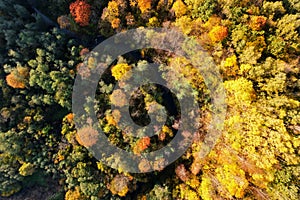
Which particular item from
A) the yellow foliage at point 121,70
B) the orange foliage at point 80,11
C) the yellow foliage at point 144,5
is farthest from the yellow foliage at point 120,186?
the yellow foliage at point 144,5

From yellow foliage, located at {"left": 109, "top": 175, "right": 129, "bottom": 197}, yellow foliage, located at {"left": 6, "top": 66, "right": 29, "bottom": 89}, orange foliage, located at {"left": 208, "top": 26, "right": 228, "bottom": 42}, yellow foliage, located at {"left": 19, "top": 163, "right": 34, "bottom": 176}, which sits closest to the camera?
orange foliage, located at {"left": 208, "top": 26, "right": 228, "bottom": 42}

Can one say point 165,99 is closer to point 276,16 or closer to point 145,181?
point 145,181

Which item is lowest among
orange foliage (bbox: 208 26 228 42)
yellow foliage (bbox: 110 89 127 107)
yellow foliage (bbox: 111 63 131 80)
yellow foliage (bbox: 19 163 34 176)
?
yellow foliage (bbox: 19 163 34 176)

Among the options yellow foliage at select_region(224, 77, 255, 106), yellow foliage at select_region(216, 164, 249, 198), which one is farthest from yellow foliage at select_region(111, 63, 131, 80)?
yellow foliage at select_region(216, 164, 249, 198)

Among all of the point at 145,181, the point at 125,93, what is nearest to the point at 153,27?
the point at 125,93

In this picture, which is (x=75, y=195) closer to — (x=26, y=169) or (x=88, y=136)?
(x=26, y=169)

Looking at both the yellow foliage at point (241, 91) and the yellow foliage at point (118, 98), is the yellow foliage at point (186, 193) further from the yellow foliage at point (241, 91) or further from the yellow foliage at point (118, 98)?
the yellow foliage at point (118, 98)

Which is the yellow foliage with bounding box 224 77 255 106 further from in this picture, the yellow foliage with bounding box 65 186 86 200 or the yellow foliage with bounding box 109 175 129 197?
the yellow foliage with bounding box 65 186 86 200
